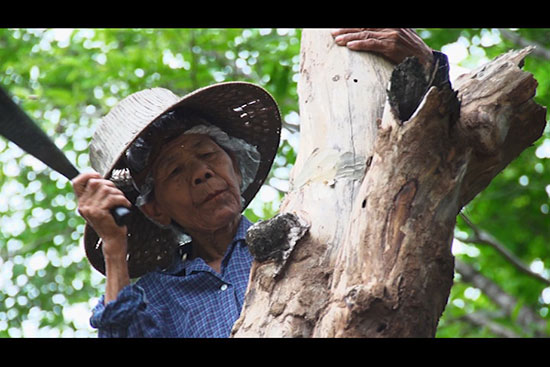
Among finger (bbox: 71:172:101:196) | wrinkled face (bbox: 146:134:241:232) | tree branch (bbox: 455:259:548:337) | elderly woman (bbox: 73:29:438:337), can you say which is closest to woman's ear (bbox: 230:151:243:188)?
elderly woman (bbox: 73:29:438:337)

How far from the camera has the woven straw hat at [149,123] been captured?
3.11 meters

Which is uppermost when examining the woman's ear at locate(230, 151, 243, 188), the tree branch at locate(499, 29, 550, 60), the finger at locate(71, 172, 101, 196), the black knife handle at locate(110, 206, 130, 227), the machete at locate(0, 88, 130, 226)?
the machete at locate(0, 88, 130, 226)

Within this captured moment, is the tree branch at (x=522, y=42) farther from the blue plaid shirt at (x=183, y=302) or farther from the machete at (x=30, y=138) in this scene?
the machete at (x=30, y=138)

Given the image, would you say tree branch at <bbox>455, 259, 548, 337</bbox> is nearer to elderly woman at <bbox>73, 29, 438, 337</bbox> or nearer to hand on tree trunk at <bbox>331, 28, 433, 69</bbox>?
elderly woman at <bbox>73, 29, 438, 337</bbox>

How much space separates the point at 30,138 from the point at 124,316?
0.66 m

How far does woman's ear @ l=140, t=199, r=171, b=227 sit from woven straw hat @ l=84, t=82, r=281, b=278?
0.04m

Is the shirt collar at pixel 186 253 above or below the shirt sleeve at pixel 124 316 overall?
below

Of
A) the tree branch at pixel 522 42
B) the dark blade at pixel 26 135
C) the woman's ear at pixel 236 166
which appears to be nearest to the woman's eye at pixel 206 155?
the woman's ear at pixel 236 166

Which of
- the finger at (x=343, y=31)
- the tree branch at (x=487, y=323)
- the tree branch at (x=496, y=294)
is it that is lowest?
the tree branch at (x=487, y=323)

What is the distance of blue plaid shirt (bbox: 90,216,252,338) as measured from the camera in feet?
8.40

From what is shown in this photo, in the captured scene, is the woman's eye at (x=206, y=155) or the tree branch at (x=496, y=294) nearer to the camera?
the woman's eye at (x=206, y=155)

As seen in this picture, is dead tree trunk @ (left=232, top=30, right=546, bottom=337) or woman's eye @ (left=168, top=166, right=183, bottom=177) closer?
dead tree trunk @ (left=232, top=30, right=546, bottom=337)

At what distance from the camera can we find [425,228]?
2.03 m

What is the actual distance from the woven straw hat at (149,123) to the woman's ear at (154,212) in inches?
1.7
